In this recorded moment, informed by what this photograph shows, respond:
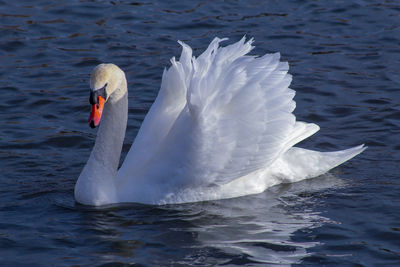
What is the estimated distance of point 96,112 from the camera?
8570mm

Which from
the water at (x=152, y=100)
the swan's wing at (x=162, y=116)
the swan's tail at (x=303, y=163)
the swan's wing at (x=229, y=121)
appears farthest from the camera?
the swan's tail at (x=303, y=163)

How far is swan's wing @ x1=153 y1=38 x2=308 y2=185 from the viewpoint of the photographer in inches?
355

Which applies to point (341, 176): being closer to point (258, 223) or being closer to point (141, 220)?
point (258, 223)

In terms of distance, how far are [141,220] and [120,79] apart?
149 centimetres

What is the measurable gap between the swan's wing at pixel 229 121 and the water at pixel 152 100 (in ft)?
1.48

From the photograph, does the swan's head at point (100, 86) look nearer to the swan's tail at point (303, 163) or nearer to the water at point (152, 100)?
the water at point (152, 100)

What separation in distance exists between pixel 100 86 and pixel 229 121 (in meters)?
1.45

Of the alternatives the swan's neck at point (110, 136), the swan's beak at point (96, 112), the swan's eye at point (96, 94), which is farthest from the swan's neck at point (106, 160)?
the swan's beak at point (96, 112)

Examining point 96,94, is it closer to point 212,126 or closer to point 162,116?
point 162,116

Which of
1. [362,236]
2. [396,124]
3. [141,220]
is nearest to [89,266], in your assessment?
[141,220]

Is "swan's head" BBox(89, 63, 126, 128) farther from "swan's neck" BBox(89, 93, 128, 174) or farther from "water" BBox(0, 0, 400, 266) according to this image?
"water" BBox(0, 0, 400, 266)

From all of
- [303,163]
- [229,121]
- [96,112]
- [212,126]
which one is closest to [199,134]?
[212,126]

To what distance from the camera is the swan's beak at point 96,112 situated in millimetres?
8500

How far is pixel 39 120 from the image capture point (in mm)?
11523
